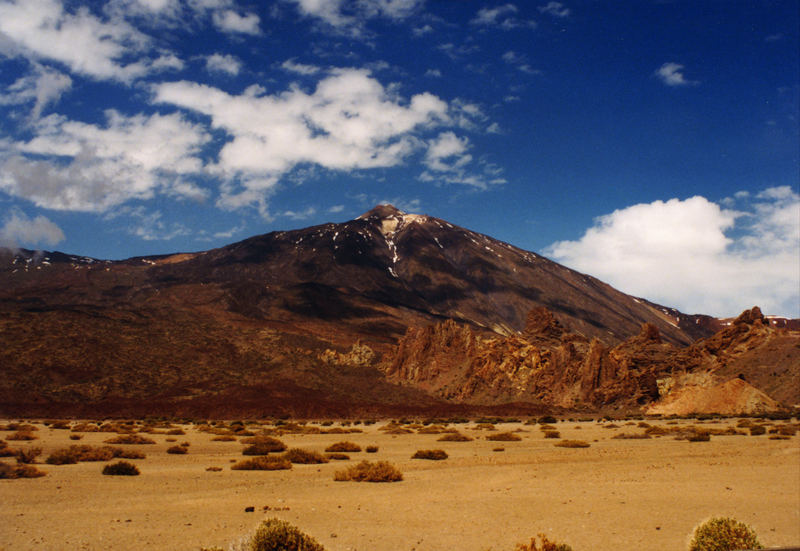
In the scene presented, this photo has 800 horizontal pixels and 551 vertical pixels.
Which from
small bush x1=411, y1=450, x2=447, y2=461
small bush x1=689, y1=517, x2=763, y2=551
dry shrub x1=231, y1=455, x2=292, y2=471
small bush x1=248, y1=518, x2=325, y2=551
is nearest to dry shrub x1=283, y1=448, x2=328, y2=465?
dry shrub x1=231, y1=455, x2=292, y2=471

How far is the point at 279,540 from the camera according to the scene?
7.44m

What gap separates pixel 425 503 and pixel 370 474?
3.48m

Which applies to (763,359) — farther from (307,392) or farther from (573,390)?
(307,392)

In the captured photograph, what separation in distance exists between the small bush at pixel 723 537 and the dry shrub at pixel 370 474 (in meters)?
9.72

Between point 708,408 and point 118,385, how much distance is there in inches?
2579

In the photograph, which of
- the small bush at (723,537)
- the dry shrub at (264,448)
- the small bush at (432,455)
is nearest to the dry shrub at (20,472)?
the dry shrub at (264,448)

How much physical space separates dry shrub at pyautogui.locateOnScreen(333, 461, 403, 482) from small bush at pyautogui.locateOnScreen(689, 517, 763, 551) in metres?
9.72

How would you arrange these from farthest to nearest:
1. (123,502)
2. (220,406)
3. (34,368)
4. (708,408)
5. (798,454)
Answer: (34,368) < (220,406) < (708,408) < (798,454) < (123,502)

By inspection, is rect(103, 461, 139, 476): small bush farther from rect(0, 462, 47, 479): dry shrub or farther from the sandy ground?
rect(0, 462, 47, 479): dry shrub

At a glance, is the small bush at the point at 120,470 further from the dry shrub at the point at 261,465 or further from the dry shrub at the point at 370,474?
the dry shrub at the point at 370,474

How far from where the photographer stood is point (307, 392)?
72.4 m

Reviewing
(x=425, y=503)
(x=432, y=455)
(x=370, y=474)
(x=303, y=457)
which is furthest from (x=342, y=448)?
(x=425, y=503)

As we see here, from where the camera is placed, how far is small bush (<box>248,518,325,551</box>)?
24.2 feet

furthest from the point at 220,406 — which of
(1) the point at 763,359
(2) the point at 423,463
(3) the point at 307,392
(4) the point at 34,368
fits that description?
(1) the point at 763,359
